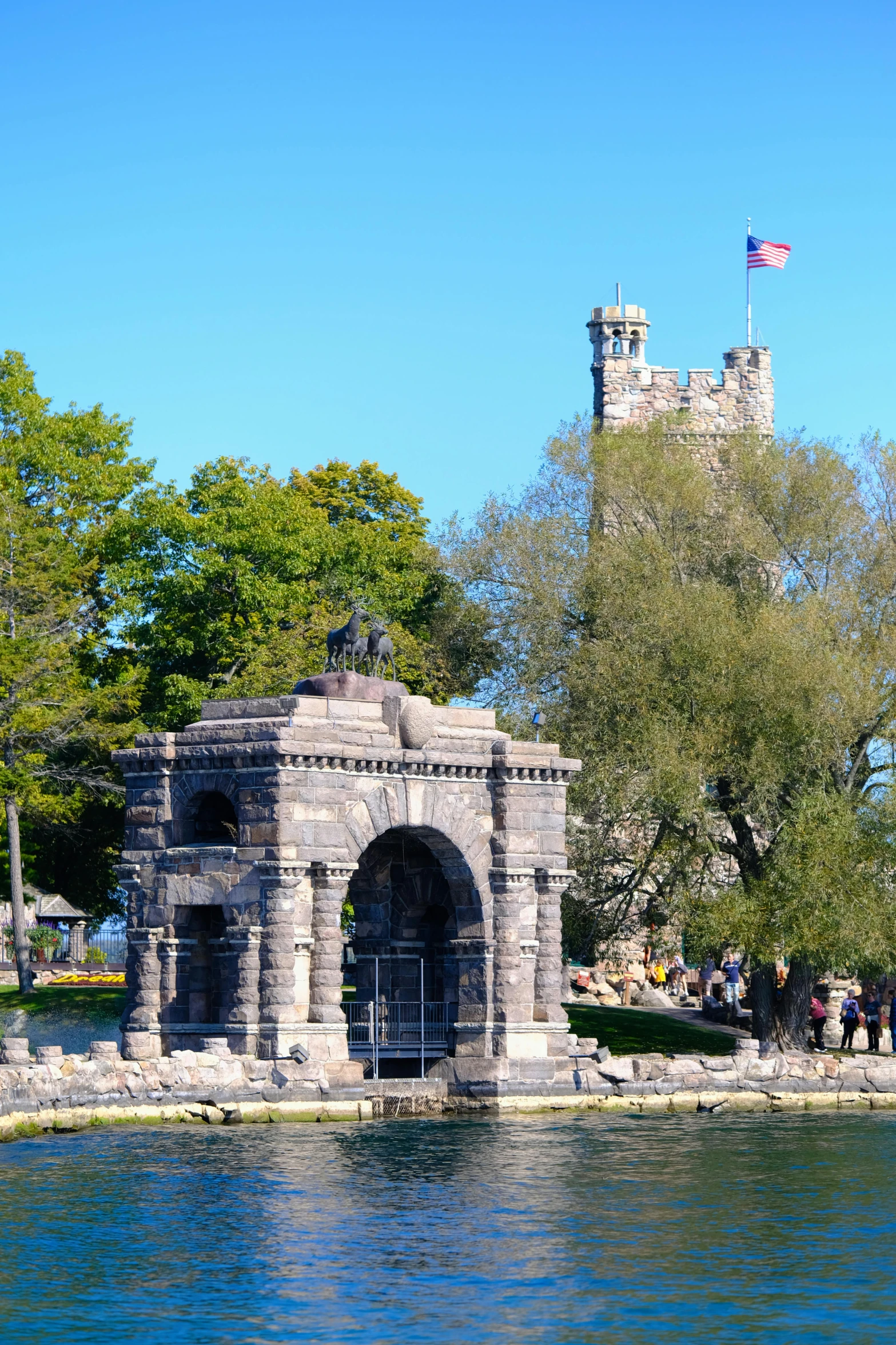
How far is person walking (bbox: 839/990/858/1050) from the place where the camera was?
5088cm

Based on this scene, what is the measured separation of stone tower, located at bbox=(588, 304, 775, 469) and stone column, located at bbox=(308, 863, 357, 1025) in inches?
1544

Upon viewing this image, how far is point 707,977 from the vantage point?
202ft

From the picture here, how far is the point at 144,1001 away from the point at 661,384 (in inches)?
1636

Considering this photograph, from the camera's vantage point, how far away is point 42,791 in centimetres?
5478

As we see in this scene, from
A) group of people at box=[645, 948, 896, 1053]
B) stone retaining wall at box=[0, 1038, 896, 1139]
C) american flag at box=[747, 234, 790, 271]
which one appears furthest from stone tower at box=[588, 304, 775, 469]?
stone retaining wall at box=[0, 1038, 896, 1139]

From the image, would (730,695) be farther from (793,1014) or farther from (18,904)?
(18,904)

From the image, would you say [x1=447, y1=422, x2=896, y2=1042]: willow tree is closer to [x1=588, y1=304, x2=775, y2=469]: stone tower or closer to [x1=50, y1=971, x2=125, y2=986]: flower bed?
[x1=50, y1=971, x2=125, y2=986]: flower bed

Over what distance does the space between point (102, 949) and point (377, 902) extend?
26754 millimetres

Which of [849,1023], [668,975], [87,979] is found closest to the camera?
[849,1023]

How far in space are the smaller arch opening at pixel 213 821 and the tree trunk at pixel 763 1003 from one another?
1284cm

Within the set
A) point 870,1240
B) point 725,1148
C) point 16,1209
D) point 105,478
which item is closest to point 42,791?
point 105,478

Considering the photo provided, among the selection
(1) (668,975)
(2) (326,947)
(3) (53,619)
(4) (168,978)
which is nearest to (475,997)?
(2) (326,947)

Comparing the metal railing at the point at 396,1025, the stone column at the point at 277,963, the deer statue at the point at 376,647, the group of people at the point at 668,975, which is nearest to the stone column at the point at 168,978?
the stone column at the point at 277,963

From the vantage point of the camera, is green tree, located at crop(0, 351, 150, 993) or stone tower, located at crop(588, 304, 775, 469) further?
stone tower, located at crop(588, 304, 775, 469)
